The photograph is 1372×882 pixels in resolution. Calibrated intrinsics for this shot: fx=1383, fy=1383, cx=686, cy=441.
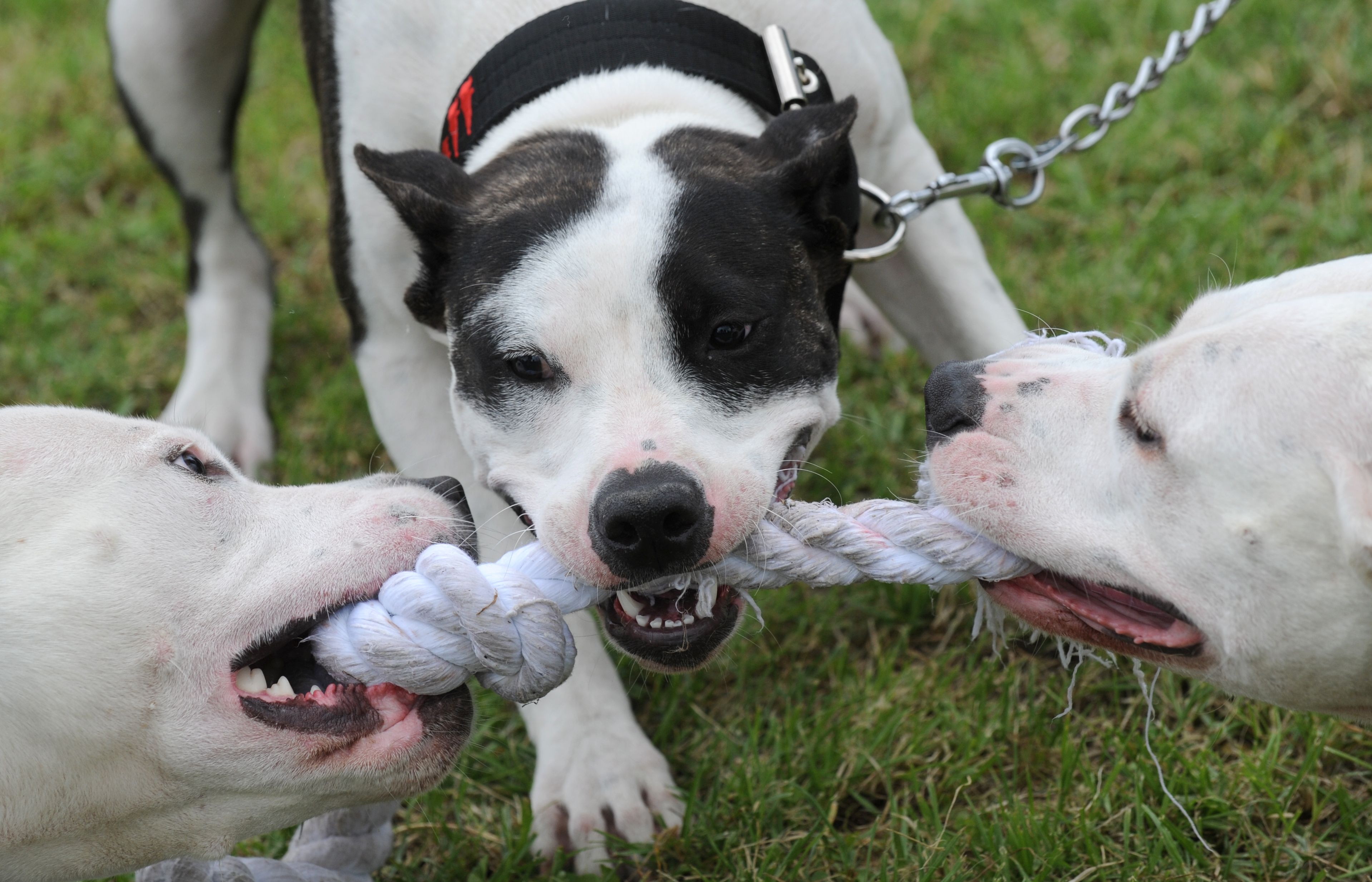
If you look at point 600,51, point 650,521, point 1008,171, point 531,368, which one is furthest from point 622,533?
point 1008,171

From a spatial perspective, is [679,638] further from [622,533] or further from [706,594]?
[622,533]

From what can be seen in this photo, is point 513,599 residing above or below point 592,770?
above

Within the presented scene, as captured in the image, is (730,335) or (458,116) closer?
(730,335)

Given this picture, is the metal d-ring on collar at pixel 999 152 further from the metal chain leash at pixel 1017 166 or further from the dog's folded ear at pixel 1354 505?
the dog's folded ear at pixel 1354 505

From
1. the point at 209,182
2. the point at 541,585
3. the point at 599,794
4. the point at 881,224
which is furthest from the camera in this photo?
Answer: the point at 209,182

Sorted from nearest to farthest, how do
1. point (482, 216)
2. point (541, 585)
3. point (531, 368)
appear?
point (541, 585) → point (531, 368) → point (482, 216)

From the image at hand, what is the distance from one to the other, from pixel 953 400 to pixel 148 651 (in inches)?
57.9

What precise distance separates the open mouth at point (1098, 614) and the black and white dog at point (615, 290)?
50 centimetres

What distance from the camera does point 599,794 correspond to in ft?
10.3

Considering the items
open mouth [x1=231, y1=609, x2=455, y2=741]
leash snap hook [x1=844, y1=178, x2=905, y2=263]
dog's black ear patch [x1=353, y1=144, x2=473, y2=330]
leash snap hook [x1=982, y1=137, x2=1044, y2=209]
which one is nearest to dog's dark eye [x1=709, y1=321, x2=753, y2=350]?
leash snap hook [x1=844, y1=178, x2=905, y2=263]

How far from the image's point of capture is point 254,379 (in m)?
4.67

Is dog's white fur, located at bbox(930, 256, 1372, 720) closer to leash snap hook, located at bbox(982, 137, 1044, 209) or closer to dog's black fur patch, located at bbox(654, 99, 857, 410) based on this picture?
dog's black fur patch, located at bbox(654, 99, 857, 410)

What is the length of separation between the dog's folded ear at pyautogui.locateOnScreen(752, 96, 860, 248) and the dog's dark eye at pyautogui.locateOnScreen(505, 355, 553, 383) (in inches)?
23.5

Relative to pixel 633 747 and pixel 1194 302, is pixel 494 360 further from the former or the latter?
pixel 1194 302
